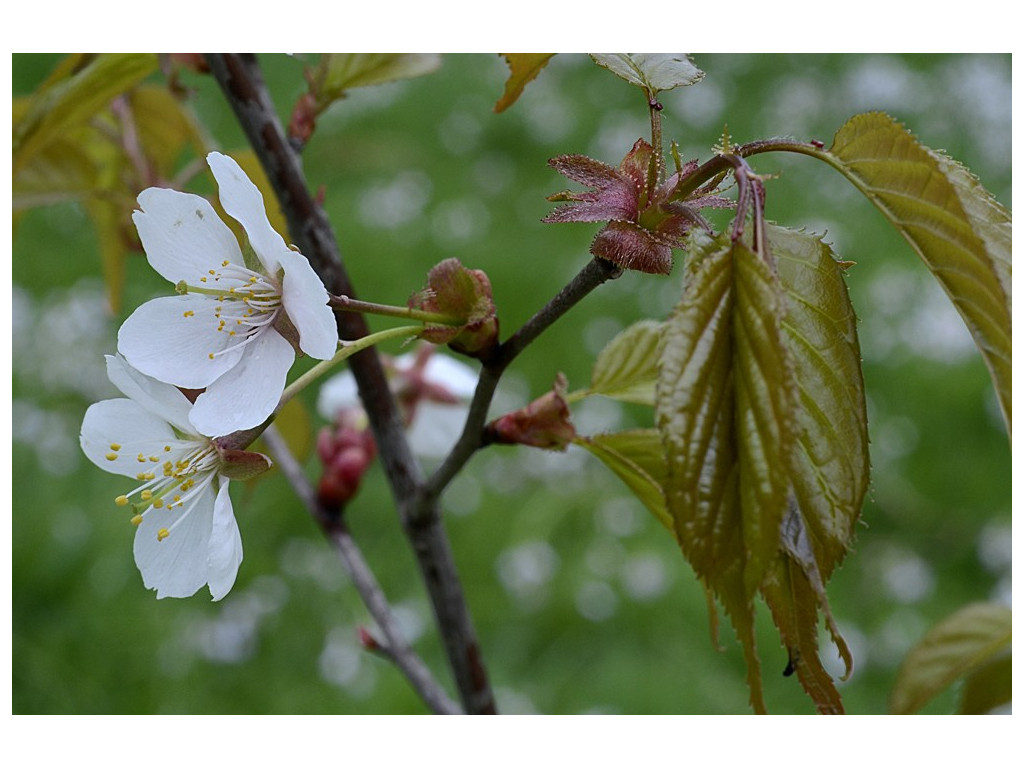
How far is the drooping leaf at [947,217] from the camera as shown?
38 centimetres

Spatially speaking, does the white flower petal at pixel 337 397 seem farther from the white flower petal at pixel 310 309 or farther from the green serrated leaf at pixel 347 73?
the white flower petal at pixel 310 309

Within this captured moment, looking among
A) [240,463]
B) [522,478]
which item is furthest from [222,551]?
[522,478]

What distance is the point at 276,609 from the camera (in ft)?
5.34

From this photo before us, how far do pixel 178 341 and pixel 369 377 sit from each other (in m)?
0.16

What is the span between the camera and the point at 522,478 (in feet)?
6.38

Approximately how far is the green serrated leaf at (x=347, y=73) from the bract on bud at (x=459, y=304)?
0.76 feet

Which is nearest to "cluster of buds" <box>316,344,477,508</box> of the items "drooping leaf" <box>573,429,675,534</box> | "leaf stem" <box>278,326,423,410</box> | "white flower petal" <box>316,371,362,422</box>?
"white flower petal" <box>316,371,362,422</box>

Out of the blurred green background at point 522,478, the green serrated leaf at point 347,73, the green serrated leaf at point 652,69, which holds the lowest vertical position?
the blurred green background at point 522,478

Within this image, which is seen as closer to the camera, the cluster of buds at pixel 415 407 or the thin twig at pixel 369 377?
the thin twig at pixel 369 377

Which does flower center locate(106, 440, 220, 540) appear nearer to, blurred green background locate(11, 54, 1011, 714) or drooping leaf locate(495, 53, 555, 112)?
drooping leaf locate(495, 53, 555, 112)

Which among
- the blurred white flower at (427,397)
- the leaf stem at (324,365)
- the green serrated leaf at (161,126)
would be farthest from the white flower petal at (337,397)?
the leaf stem at (324,365)

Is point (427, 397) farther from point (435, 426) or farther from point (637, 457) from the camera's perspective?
point (637, 457)
